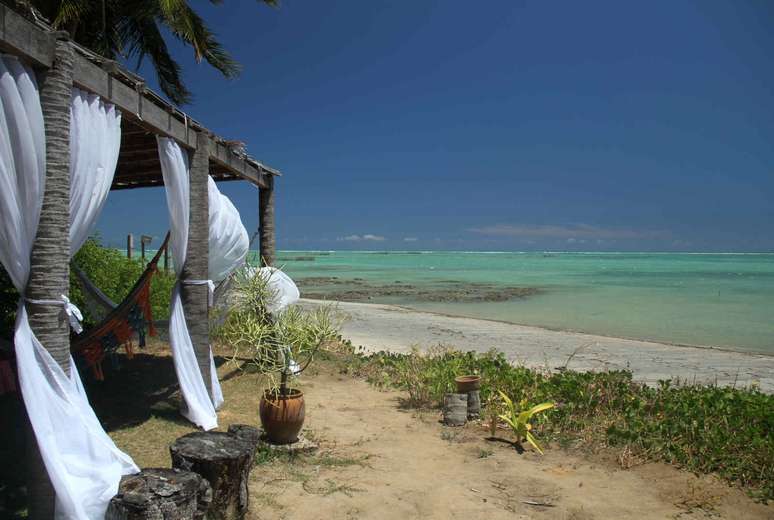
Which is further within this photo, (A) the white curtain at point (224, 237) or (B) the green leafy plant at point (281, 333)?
(A) the white curtain at point (224, 237)

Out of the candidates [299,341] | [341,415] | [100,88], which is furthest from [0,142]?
[341,415]

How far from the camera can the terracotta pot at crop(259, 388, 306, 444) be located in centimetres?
357

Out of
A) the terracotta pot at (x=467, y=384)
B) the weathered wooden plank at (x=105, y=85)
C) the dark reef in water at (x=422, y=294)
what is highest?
the weathered wooden plank at (x=105, y=85)

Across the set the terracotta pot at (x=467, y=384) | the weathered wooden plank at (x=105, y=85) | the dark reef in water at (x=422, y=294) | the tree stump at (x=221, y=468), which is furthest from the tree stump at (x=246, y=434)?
the dark reef in water at (x=422, y=294)

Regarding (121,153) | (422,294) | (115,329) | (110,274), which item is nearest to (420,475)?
(115,329)

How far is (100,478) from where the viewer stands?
2416 millimetres

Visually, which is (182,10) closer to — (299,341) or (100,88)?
(100,88)

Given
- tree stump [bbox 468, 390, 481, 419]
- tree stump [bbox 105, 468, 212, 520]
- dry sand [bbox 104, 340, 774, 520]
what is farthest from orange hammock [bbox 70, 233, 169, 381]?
tree stump [bbox 468, 390, 481, 419]

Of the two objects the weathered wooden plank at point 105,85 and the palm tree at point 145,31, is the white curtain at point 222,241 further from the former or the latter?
the palm tree at point 145,31

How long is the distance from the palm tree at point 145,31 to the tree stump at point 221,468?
7285 millimetres

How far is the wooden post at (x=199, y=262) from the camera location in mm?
4223

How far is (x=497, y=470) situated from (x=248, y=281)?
2430mm

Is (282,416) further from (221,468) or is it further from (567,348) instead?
(567,348)

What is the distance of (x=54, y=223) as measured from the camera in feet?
8.55
